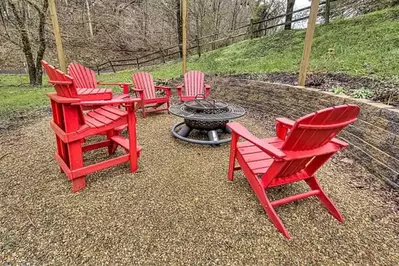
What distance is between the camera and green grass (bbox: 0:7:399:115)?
3719mm

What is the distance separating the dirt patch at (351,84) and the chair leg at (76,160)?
3020mm

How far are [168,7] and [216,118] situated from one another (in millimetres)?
11224

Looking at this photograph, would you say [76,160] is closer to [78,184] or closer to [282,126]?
[78,184]

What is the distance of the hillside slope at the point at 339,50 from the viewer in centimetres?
369

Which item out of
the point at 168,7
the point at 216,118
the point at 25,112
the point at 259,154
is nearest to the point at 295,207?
the point at 259,154

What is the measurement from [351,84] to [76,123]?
3.51 metres

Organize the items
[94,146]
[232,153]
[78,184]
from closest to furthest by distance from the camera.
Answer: [78,184], [232,153], [94,146]

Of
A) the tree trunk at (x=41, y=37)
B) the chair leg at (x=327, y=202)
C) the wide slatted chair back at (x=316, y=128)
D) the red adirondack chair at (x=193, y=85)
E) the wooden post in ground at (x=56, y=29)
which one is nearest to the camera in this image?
the wide slatted chair back at (x=316, y=128)

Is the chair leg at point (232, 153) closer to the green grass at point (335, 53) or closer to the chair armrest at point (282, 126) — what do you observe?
the chair armrest at point (282, 126)

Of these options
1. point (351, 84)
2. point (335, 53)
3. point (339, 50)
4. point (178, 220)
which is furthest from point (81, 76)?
point (339, 50)

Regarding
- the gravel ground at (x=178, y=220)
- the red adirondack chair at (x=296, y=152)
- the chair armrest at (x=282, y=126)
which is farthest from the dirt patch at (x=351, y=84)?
the red adirondack chair at (x=296, y=152)

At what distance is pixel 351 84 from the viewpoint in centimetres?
315

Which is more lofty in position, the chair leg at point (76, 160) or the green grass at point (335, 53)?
the green grass at point (335, 53)

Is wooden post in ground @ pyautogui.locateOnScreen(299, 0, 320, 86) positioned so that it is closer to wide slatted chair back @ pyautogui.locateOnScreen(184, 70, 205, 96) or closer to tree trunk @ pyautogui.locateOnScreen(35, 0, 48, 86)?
wide slatted chair back @ pyautogui.locateOnScreen(184, 70, 205, 96)
